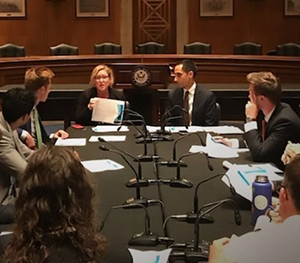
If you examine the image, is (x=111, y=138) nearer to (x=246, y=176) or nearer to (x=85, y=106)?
(x=85, y=106)

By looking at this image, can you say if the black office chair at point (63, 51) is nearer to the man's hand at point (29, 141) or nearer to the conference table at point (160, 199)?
the man's hand at point (29, 141)

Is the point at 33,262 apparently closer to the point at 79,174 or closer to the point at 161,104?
the point at 79,174

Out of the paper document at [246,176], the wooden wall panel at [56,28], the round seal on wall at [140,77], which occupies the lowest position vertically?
the paper document at [246,176]


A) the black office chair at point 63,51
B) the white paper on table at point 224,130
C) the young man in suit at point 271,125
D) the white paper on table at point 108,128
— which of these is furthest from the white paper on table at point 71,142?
the black office chair at point 63,51

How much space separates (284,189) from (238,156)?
1.88 metres

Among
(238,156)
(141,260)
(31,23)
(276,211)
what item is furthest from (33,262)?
(31,23)

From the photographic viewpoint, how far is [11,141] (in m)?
3.45

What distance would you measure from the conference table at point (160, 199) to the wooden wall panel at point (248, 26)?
297 inches

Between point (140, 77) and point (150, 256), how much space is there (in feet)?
16.0

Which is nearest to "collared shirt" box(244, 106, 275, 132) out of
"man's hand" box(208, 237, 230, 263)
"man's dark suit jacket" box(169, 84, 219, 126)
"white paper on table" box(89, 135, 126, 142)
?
"white paper on table" box(89, 135, 126, 142)

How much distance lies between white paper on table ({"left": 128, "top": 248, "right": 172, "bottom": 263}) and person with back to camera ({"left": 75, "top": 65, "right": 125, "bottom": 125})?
3.40 metres

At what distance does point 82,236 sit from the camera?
5.45 ft

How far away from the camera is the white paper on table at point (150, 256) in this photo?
6.57 feet

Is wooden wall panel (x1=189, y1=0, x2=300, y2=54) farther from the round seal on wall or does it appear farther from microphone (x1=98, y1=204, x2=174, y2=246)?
microphone (x1=98, y1=204, x2=174, y2=246)
